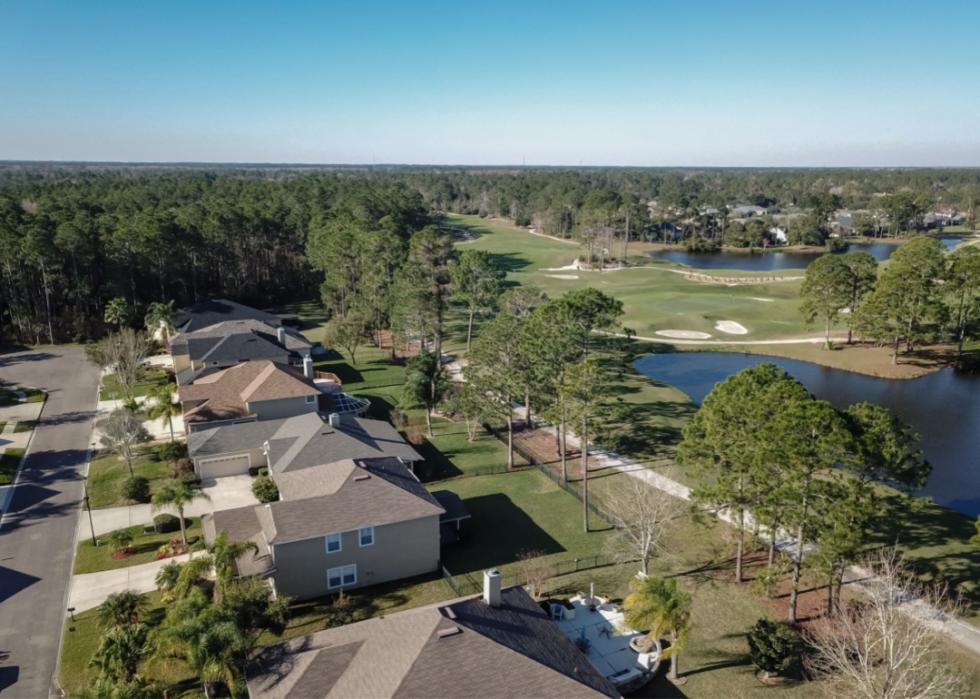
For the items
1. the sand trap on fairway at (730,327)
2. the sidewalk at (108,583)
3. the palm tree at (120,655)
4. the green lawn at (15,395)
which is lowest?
the sidewalk at (108,583)

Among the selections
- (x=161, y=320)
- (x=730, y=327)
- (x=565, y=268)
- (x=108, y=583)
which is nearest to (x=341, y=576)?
(x=108, y=583)

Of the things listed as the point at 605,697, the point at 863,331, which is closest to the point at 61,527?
the point at 605,697

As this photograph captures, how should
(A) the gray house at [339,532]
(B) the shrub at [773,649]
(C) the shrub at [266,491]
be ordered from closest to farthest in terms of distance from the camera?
(B) the shrub at [773,649] → (A) the gray house at [339,532] → (C) the shrub at [266,491]

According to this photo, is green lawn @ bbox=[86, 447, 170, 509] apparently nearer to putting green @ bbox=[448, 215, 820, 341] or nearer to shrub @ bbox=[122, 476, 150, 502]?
shrub @ bbox=[122, 476, 150, 502]

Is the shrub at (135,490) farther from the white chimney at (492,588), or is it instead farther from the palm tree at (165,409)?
the white chimney at (492,588)

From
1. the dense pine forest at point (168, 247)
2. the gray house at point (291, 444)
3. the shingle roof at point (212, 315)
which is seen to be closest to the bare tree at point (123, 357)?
the shingle roof at point (212, 315)

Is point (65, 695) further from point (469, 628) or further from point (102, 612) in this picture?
point (469, 628)
